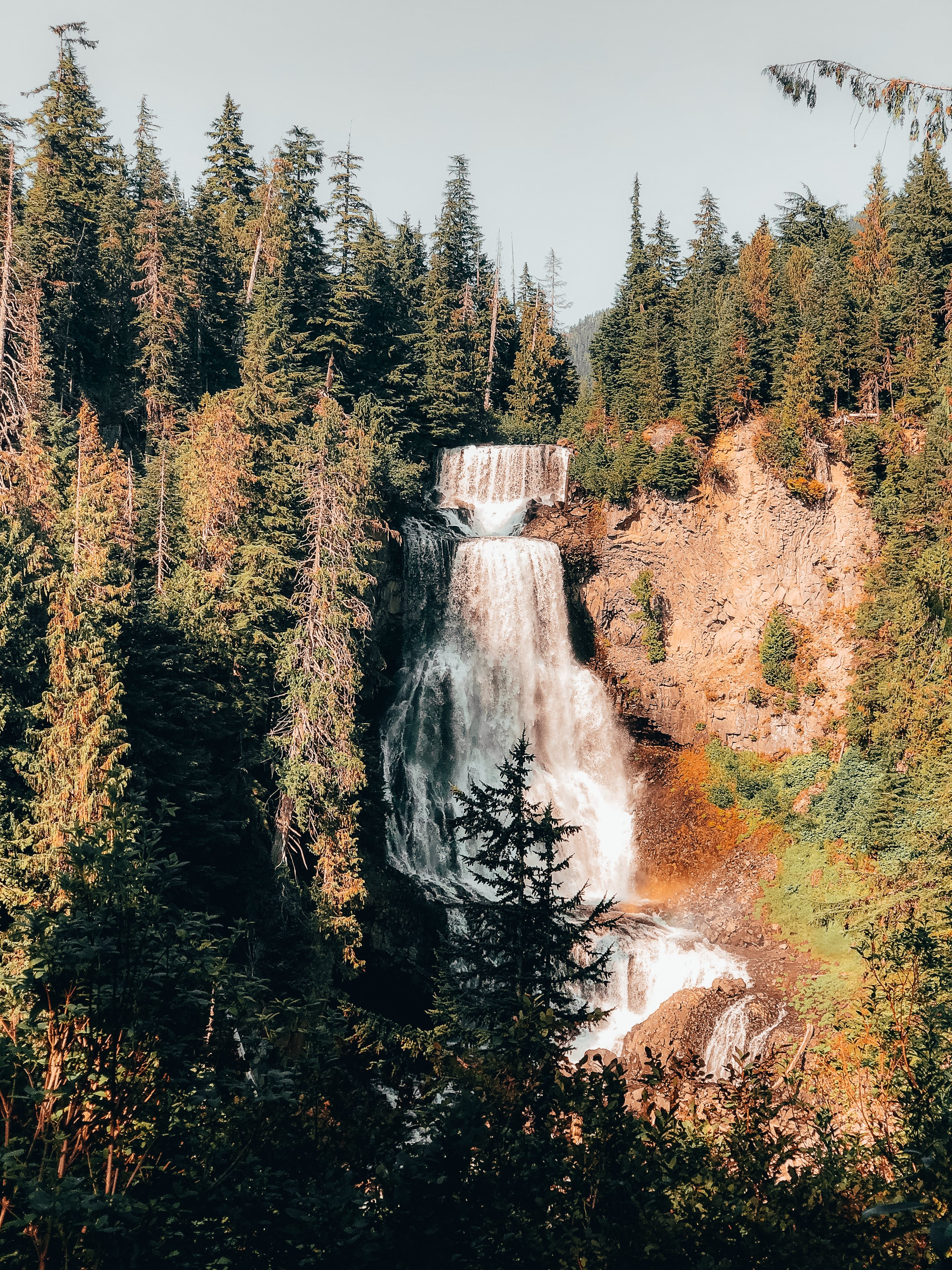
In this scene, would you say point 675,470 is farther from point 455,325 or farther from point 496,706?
point 455,325

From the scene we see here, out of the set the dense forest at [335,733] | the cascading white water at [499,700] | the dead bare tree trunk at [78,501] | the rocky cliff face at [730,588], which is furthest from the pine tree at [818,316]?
the dead bare tree trunk at [78,501]

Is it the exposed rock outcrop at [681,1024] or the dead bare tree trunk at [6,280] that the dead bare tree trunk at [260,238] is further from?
the exposed rock outcrop at [681,1024]

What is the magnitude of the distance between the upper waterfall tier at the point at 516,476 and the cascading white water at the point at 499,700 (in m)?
3.04

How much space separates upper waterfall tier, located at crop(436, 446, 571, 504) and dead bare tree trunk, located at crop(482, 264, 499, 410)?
14653 mm

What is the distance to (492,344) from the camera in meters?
58.2

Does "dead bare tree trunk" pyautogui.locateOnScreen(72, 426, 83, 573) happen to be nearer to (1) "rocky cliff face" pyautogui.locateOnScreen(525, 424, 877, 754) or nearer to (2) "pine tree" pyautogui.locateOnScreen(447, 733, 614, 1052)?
(2) "pine tree" pyautogui.locateOnScreen(447, 733, 614, 1052)

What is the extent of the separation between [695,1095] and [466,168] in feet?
214

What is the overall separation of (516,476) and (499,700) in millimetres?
11522

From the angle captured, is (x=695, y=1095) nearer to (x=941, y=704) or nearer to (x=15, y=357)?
(x=941, y=704)

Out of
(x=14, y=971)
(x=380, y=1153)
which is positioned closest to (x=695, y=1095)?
(x=380, y=1153)

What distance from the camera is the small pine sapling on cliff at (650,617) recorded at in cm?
3728

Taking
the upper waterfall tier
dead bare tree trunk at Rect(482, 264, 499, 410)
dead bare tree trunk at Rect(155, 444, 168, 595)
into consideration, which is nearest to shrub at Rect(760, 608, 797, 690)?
the upper waterfall tier

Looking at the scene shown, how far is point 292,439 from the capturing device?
31.2m

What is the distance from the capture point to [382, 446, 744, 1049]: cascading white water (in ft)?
111
